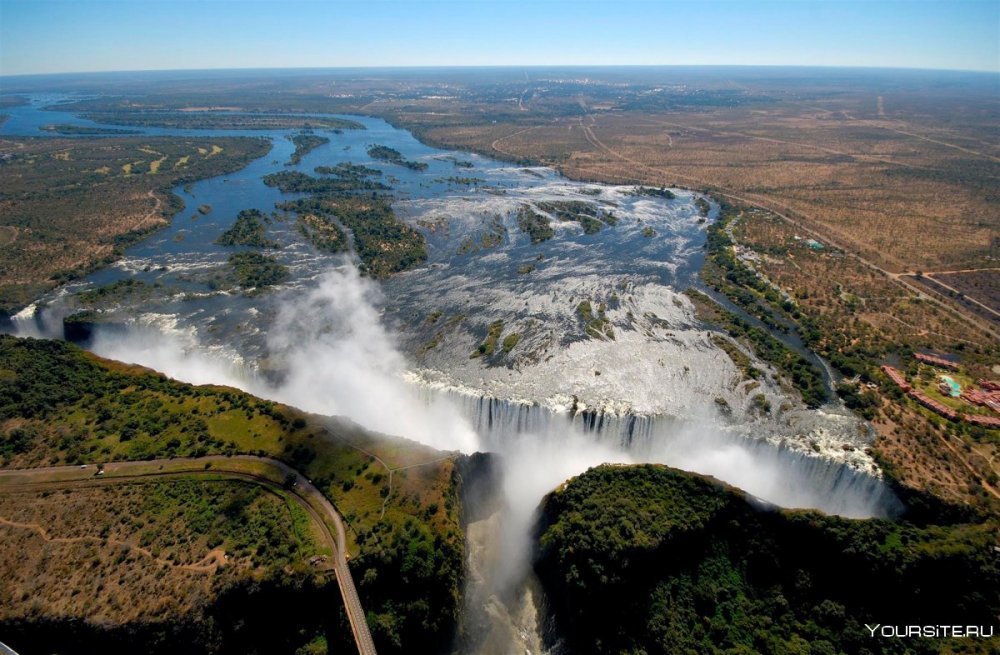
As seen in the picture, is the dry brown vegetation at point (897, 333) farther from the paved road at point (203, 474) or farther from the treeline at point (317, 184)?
the treeline at point (317, 184)

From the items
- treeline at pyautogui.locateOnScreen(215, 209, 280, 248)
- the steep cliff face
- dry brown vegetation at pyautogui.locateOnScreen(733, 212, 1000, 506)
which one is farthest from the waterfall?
treeline at pyautogui.locateOnScreen(215, 209, 280, 248)

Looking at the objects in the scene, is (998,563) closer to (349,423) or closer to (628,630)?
(628,630)

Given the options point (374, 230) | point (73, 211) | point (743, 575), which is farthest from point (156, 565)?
point (73, 211)

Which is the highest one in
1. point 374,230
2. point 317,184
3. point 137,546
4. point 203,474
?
point 317,184

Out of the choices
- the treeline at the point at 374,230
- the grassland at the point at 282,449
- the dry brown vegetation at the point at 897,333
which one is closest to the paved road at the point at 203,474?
the grassland at the point at 282,449

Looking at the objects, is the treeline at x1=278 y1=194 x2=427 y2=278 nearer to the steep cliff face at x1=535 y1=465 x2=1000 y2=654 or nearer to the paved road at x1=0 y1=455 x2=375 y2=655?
the paved road at x1=0 y1=455 x2=375 y2=655

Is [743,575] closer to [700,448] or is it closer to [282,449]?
[700,448]

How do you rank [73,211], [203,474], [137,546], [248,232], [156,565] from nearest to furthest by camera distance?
[156,565] < [137,546] < [203,474] < [248,232] < [73,211]
